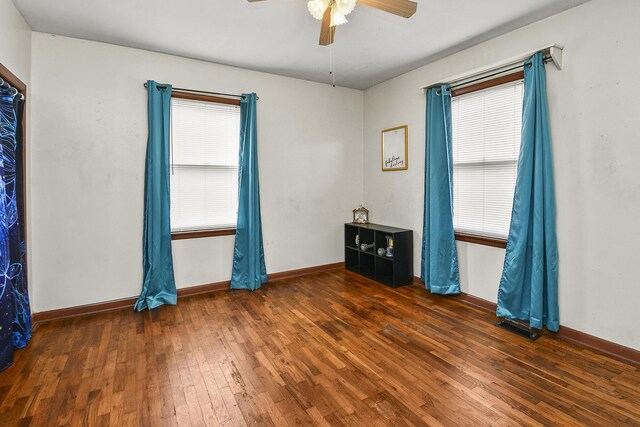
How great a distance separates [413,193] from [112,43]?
12.0 ft

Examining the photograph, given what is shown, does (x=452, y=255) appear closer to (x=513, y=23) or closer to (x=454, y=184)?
(x=454, y=184)

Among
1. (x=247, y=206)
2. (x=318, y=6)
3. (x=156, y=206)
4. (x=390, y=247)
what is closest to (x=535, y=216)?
(x=390, y=247)

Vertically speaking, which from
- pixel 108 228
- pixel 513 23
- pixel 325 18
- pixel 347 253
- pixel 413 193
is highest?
pixel 513 23

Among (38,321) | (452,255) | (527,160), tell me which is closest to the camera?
(527,160)

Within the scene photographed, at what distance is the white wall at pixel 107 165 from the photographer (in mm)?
3105

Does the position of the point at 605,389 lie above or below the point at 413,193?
below

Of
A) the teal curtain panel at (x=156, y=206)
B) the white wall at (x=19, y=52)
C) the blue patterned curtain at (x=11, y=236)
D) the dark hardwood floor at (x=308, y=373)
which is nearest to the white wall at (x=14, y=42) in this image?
the white wall at (x=19, y=52)

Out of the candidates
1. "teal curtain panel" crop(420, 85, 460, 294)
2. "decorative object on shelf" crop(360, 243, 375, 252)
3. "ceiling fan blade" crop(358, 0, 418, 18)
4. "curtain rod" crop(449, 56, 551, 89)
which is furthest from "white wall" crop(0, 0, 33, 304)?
"curtain rod" crop(449, 56, 551, 89)

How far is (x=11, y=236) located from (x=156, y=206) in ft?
3.82

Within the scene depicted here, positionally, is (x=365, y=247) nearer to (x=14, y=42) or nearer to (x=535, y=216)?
(x=535, y=216)

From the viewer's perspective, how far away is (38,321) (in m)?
3.08

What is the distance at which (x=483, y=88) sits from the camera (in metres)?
3.35

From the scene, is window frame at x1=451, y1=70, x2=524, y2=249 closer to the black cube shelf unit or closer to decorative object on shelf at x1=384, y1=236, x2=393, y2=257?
the black cube shelf unit

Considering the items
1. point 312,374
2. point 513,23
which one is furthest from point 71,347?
point 513,23
